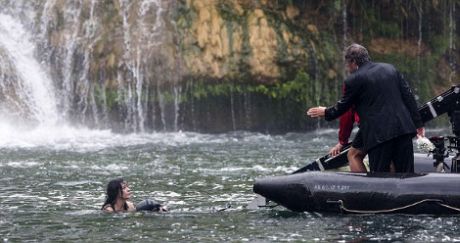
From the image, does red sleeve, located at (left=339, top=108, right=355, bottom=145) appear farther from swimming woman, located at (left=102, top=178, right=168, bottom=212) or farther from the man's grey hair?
swimming woman, located at (left=102, top=178, right=168, bottom=212)

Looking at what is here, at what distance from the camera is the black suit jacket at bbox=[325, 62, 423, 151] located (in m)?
13.2

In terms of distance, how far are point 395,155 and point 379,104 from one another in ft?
2.14

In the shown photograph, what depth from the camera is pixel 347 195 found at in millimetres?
12969

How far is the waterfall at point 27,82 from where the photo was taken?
1073 inches

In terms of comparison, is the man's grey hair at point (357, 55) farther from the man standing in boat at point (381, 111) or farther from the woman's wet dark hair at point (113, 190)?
the woman's wet dark hair at point (113, 190)

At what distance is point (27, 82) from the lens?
27.7m

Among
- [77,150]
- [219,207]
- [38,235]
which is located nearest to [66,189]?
[219,207]

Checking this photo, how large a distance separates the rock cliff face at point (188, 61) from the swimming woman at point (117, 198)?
42.3ft

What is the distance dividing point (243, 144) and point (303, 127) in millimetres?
3926

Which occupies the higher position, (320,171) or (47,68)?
(47,68)

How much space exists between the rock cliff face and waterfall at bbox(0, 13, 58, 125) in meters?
0.12

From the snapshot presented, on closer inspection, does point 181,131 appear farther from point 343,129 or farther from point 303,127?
point 343,129

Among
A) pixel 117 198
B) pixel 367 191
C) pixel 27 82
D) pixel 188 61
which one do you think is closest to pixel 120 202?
pixel 117 198

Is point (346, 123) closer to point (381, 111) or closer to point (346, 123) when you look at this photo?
point (346, 123)
